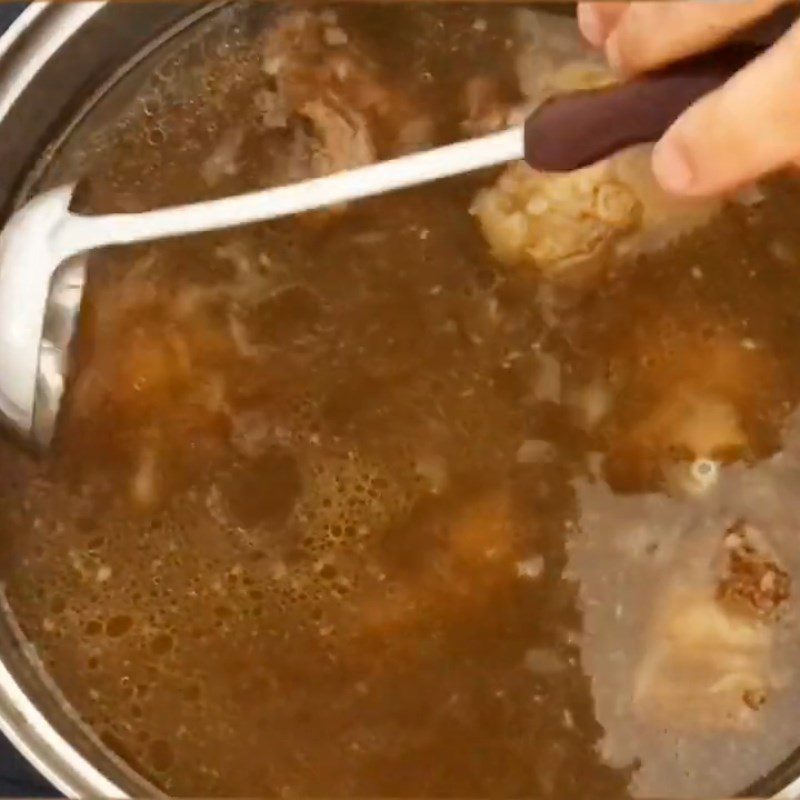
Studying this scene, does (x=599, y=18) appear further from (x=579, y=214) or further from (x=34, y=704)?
(x=34, y=704)

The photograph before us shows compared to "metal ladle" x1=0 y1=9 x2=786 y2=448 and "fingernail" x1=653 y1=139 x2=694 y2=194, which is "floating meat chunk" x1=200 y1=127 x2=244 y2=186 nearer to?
"metal ladle" x1=0 y1=9 x2=786 y2=448

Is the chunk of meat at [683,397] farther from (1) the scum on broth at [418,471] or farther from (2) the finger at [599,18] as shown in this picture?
(2) the finger at [599,18]

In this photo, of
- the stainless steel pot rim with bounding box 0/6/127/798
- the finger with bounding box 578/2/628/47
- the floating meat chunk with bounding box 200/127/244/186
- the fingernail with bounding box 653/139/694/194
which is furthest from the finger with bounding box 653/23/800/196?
the stainless steel pot rim with bounding box 0/6/127/798

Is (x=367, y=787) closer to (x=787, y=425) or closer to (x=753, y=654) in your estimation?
(x=753, y=654)

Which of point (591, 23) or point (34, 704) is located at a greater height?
point (591, 23)

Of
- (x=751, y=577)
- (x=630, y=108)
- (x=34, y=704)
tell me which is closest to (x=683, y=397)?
(x=751, y=577)

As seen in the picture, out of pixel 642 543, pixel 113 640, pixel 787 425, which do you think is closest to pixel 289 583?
pixel 113 640
